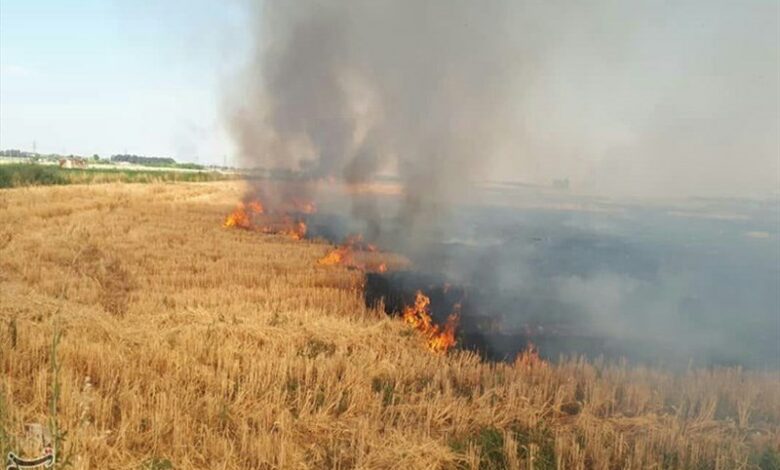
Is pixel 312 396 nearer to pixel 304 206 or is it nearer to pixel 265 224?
pixel 265 224

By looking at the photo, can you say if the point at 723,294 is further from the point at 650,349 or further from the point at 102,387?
the point at 102,387

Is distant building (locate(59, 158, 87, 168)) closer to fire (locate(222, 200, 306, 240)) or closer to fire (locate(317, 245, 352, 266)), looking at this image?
fire (locate(222, 200, 306, 240))

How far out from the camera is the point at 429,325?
12.2m

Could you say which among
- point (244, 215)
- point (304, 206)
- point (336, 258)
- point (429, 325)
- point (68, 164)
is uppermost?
point (68, 164)

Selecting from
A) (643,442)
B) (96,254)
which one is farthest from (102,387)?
(96,254)

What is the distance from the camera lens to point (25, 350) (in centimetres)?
701

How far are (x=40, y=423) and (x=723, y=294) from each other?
19977mm

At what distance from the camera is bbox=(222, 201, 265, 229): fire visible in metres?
26.9

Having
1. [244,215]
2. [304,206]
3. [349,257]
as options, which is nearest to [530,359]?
[349,257]

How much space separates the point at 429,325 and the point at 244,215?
18.0 metres

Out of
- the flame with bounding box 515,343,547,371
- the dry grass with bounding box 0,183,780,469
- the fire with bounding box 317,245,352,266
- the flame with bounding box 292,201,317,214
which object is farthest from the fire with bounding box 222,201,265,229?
the flame with bounding box 515,343,547,371

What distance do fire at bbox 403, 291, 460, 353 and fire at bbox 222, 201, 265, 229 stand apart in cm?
1490

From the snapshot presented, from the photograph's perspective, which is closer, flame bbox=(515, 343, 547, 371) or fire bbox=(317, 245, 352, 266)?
flame bbox=(515, 343, 547, 371)

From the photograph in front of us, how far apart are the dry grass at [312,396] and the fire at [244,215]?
14.3 metres
